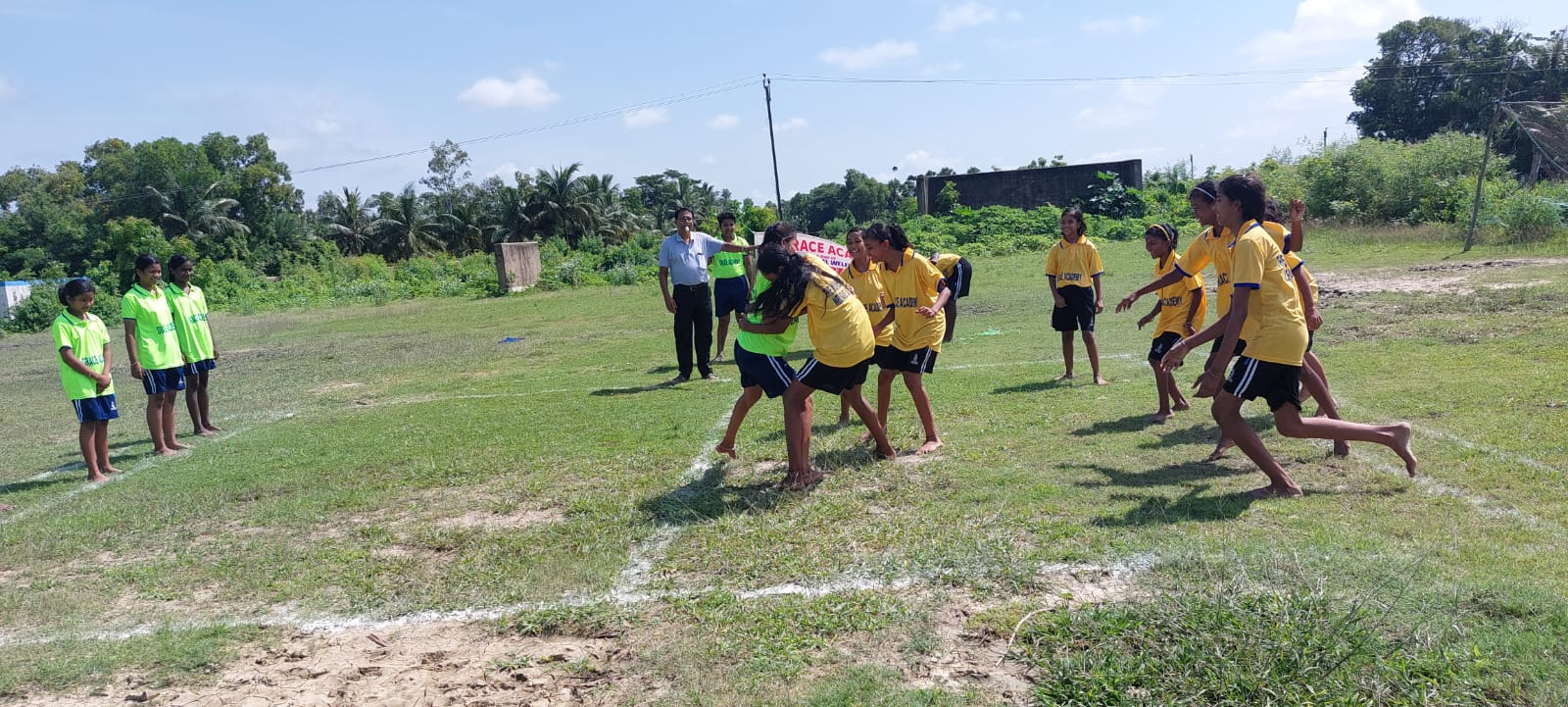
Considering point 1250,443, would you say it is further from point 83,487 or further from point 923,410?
point 83,487

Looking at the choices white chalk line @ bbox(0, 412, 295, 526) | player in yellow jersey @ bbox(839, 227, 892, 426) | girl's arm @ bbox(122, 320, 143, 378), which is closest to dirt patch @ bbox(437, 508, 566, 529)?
player in yellow jersey @ bbox(839, 227, 892, 426)

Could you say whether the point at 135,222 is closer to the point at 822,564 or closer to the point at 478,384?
the point at 478,384

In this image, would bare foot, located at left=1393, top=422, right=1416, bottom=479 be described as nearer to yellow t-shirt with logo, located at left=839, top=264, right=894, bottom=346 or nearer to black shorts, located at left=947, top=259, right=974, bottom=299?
black shorts, located at left=947, top=259, right=974, bottom=299

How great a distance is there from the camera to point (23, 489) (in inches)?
304

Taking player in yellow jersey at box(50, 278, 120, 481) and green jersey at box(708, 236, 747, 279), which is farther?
green jersey at box(708, 236, 747, 279)

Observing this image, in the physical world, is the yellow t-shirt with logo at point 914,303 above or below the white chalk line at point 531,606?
above

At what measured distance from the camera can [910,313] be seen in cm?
706

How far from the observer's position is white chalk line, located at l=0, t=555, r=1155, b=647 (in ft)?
14.4

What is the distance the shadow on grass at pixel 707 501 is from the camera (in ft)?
18.9

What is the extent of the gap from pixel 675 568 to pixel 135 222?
57269 mm

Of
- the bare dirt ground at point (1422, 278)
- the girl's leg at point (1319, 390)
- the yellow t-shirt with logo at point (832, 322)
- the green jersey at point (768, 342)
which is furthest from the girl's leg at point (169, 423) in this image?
the bare dirt ground at point (1422, 278)

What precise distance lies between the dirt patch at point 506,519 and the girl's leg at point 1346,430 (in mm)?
4212

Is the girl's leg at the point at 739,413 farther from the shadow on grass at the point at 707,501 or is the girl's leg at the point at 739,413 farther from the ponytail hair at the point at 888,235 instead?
the ponytail hair at the point at 888,235

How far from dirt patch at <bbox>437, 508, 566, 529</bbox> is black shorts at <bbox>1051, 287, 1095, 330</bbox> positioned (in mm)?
5590
